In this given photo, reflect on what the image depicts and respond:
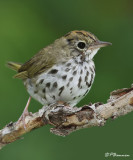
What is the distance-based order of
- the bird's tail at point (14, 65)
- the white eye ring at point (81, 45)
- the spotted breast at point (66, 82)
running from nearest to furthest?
the spotted breast at point (66, 82) → the white eye ring at point (81, 45) → the bird's tail at point (14, 65)

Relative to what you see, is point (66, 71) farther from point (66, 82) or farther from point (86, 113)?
point (86, 113)

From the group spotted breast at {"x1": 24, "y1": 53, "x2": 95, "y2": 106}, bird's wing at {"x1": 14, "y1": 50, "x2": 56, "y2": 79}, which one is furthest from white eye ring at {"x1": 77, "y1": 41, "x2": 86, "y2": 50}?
bird's wing at {"x1": 14, "y1": 50, "x2": 56, "y2": 79}

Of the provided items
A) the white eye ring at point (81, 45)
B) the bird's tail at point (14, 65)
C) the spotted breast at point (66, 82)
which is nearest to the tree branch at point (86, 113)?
the spotted breast at point (66, 82)

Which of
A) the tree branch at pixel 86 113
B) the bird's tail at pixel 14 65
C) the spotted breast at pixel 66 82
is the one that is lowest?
the tree branch at pixel 86 113

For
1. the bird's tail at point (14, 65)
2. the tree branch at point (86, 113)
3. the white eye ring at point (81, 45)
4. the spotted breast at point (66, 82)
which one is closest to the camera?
the tree branch at point (86, 113)

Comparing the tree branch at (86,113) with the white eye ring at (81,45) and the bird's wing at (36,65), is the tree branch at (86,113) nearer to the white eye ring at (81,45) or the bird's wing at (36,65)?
the bird's wing at (36,65)

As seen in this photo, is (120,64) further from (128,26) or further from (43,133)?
(43,133)

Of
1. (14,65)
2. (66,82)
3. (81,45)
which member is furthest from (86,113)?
(14,65)
